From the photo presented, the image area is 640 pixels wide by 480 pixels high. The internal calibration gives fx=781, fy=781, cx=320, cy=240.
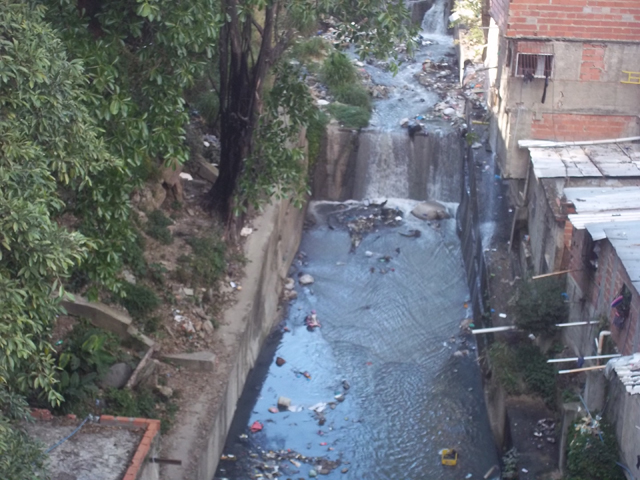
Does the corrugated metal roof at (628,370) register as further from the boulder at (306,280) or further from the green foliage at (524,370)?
the boulder at (306,280)

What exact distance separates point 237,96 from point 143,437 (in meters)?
5.76

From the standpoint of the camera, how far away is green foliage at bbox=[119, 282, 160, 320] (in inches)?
360

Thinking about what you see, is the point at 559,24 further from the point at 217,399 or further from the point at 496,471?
the point at 217,399

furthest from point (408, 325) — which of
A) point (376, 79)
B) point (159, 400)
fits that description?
point (376, 79)

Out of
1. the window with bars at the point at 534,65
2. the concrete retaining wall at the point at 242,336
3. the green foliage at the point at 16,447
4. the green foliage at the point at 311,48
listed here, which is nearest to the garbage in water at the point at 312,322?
the concrete retaining wall at the point at 242,336

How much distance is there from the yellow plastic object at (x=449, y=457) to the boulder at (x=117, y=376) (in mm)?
3665

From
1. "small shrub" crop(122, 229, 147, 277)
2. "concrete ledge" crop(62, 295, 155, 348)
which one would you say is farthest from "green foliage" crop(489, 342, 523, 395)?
"small shrub" crop(122, 229, 147, 277)

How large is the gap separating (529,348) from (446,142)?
24.2 ft

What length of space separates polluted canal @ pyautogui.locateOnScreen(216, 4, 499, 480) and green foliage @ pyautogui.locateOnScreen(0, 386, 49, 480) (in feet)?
13.6

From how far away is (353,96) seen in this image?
1706cm

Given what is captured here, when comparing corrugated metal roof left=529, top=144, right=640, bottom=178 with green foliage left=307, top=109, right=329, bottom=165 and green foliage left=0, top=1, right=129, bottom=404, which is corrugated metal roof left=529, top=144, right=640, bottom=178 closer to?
green foliage left=0, top=1, right=129, bottom=404

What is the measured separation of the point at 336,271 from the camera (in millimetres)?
13547

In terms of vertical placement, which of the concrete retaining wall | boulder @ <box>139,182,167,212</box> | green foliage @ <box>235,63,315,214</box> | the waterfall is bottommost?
the concrete retaining wall

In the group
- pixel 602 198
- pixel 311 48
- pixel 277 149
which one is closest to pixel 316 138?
pixel 311 48
